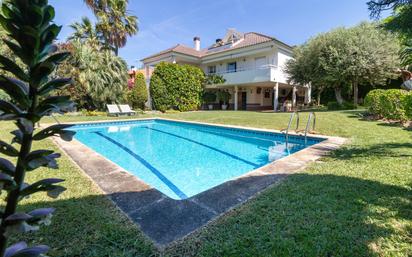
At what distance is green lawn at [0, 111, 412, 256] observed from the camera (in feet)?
7.20

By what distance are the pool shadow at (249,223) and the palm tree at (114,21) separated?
879 inches

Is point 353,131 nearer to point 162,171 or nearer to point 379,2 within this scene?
point 379,2

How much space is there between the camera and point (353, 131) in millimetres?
8953

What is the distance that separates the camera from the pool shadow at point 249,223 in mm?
2199

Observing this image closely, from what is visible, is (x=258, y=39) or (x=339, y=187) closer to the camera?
(x=339, y=187)

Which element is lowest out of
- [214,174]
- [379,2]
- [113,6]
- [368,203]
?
[214,174]

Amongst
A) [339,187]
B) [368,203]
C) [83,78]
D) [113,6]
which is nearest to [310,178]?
[339,187]

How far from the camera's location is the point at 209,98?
2522 centimetres

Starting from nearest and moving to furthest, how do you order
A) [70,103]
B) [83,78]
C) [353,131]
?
[70,103]
[353,131]
[83,78]

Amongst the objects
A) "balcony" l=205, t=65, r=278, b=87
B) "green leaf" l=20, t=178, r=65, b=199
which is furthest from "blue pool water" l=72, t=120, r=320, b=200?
"balcony" l=205, t=65, r=278, b=87

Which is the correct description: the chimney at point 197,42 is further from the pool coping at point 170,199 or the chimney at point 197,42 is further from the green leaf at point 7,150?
the green leaf at point 7,150

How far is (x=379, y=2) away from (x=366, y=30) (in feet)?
56.7

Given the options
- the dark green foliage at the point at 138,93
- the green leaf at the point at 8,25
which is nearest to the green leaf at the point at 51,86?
the green leaf at the point at 8,25

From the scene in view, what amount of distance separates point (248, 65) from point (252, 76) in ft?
9.73
